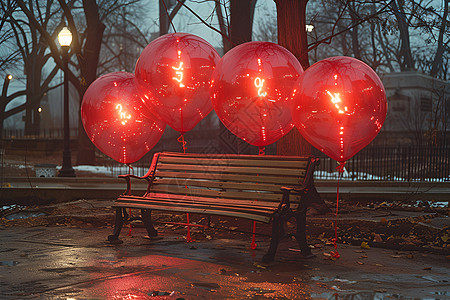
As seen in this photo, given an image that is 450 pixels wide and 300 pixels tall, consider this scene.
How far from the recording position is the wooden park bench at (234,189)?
636 cm

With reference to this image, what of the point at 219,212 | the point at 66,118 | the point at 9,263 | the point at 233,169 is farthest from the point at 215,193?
the point at 66,118

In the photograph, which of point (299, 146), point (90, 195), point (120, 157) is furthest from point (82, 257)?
point (90, 195)

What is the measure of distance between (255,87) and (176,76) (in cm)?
105

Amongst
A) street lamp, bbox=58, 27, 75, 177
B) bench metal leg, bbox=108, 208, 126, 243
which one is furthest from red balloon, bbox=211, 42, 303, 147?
street lamp, bbox=58, 27, 75, 177

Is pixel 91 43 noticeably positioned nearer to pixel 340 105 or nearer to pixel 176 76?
pixel 176 76

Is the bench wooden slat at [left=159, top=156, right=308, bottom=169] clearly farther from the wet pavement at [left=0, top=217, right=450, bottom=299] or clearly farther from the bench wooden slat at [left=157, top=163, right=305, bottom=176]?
the wet pavement at [left=0, top=217, right=450, bottom=299]

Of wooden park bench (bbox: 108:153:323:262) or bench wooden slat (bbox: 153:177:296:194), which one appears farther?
bench wooden slat (bbox: 153:177:296:194)

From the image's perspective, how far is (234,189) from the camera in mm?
7238

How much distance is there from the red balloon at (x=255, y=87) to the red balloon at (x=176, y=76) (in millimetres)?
382

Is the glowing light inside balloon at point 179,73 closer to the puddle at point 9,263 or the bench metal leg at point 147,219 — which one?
the bench metal leg at point 147,219

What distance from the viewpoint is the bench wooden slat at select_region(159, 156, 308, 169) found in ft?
22.3

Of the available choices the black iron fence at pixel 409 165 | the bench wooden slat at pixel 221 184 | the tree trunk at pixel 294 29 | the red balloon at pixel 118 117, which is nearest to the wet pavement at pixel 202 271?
the bench wooden slat at pixel 221 184

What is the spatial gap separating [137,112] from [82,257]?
200 cm

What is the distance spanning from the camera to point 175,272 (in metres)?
5.71
